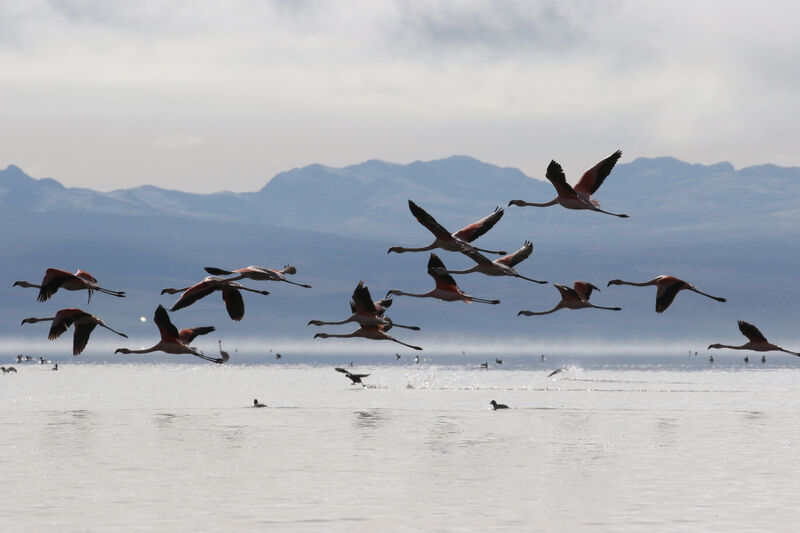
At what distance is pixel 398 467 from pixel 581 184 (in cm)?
937

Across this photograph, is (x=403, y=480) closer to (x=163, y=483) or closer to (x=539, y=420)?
(x=163, y=483)

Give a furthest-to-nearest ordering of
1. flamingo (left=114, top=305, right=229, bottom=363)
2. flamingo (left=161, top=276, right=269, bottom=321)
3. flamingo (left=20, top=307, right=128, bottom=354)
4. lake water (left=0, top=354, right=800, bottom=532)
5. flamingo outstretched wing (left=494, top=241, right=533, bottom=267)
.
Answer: flamingo (left=114, top=305, right=229, bottom=363) < flamingo outstretched wing (left=494, top=241, right=533, bottom=267) < flamingo (left=20, top=307, right=128, bottom=354) < flamingo (left=161, top=276, right=269, bottom=321) < lake water (left=0, top=354, right=800, bottom=532)

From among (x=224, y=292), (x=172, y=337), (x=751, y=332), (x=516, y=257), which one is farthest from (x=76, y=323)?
(x=751, y=332)

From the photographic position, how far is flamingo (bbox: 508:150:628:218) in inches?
1221

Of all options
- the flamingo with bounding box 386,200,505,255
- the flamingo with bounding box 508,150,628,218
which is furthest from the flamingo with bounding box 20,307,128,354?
the flamingo with bounding box 508,150,628,218

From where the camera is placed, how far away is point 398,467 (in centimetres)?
3700

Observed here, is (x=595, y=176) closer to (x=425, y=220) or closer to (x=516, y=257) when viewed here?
(x=516, y=257)

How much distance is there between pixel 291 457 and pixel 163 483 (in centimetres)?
683

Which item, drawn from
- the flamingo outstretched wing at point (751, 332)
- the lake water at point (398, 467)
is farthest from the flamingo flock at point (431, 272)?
the flamingo outstretched wing at point (751, 332)

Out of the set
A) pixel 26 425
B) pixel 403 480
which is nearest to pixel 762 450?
pixel 403 480

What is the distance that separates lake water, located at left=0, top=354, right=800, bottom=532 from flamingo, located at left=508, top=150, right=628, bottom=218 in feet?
21.3

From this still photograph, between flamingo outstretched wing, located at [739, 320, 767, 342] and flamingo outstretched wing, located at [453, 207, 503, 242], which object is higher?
Answer: flamingo outstretched wing, located at [453, 207, 503, 242]

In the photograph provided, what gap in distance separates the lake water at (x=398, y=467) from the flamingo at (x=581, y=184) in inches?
256

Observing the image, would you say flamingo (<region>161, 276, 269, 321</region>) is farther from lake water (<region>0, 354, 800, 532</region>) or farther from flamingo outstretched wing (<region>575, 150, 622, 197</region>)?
flamingo outstretched wing (<region>575, 150, 622, 197</region>)
